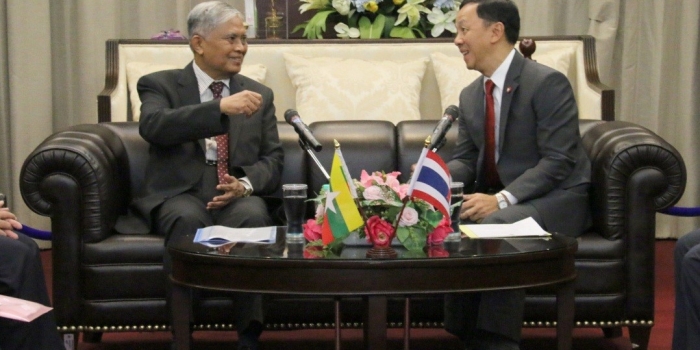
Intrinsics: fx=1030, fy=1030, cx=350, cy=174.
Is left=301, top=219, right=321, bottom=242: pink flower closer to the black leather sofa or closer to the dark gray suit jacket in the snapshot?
the black leather sofa

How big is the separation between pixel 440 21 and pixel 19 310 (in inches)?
123

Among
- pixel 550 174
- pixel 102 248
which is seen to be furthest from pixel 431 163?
pixel 102 248

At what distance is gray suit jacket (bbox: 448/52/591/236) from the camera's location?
144 inches

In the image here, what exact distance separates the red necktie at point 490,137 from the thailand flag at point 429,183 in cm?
104

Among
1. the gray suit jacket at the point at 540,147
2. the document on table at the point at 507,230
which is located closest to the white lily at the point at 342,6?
the gray suit jacket at the point at 540,147

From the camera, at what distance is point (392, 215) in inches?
111

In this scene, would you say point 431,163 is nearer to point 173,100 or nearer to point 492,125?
point 492,125

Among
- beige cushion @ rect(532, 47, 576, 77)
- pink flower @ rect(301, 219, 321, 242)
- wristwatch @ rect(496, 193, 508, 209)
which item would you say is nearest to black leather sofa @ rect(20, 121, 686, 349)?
wristwatch @ rect(496, 193, 508, 209)

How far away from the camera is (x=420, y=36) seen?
17.2 feet

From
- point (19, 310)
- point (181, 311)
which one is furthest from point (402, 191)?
point (19, 310)

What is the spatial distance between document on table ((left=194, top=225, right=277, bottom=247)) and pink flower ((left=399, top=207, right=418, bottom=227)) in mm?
420

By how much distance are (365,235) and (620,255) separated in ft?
3.76

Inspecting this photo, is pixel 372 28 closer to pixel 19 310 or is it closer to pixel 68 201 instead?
pixel 68 201

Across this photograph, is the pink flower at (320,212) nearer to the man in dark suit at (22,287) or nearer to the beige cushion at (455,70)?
the man in dark suit at (22,287)
